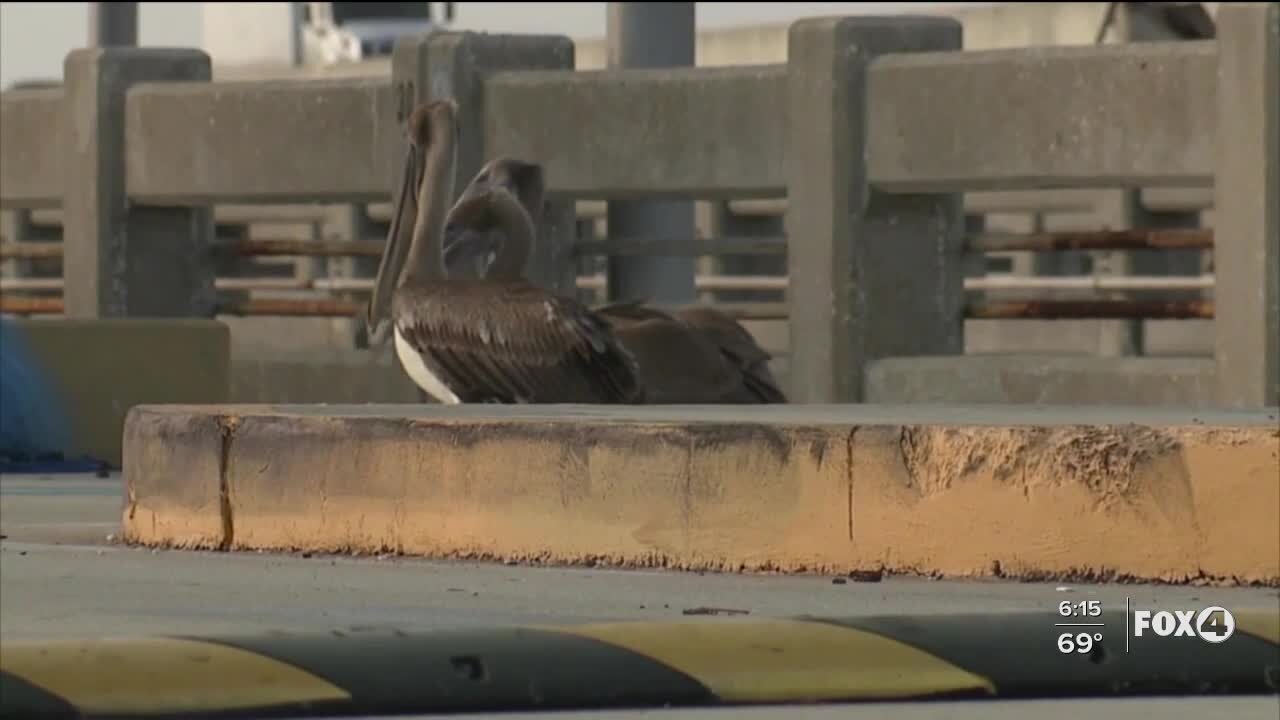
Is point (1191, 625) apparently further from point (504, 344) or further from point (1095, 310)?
point (1095, 310)

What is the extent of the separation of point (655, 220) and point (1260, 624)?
12775mm

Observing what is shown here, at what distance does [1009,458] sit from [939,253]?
24.1ft

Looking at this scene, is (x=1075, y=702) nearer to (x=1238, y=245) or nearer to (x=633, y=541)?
(x=633, y=541)

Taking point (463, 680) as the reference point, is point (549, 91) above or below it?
above

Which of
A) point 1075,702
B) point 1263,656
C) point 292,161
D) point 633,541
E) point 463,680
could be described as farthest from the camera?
point 292,161

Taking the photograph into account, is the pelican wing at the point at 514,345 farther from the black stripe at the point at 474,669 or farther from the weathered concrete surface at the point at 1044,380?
the black stripe at the point at 474,669

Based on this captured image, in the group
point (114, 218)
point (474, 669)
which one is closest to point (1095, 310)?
point (114, 218)

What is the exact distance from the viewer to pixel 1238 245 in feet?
44.4

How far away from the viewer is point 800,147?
49.1ft

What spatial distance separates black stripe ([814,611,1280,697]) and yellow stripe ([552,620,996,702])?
3 cm

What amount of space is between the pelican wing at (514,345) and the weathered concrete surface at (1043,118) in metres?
2.99

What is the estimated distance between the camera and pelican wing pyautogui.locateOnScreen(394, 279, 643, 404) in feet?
38.0

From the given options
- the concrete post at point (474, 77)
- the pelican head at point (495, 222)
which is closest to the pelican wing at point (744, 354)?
the pelican head at point (495, 222)

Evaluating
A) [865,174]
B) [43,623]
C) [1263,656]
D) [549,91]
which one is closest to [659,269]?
[549,91]
